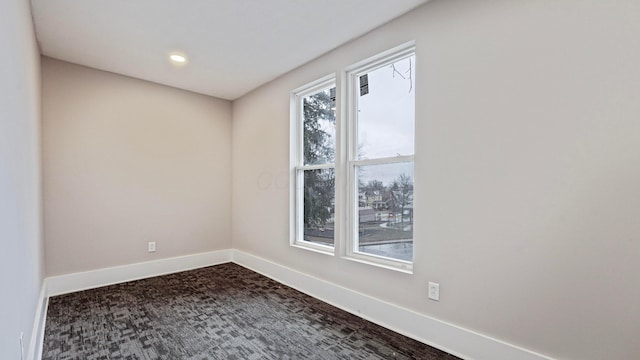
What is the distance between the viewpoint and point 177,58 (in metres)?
3.13

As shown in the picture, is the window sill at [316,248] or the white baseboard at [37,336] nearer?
the white baseboard at [37,336]

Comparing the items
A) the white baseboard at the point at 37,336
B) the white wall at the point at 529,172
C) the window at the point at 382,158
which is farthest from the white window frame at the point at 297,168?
the white baseboard at the point at 37,336

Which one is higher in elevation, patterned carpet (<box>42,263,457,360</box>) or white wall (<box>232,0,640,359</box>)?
white wall (<box>232,0,640,359</box>)

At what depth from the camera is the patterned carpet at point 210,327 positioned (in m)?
2.11

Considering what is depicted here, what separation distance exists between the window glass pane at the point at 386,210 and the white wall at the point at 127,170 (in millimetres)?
2449

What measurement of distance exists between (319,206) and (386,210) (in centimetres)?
91

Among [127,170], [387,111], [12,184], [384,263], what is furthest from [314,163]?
[12,184]

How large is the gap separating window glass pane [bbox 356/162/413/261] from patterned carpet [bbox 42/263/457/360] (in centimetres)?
63

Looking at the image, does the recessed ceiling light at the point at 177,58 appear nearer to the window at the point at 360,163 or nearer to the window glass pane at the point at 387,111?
the window at the point at 360,163

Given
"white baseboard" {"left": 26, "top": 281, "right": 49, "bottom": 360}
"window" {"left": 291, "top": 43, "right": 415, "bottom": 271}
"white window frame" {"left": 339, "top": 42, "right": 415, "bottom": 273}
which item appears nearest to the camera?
"white baseboard" {"left": 26, "top": 281, "right": 49, "bottom": 360}

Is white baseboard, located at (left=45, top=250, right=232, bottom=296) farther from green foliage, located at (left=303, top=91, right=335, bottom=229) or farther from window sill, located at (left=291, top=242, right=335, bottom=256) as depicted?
green foliage, located at (left=303, top=91, right=335, bottom=229)

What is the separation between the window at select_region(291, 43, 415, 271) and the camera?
8.25 ft

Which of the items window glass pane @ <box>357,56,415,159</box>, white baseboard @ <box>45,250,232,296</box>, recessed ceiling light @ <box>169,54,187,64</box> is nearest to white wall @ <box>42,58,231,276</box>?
white baseboard @ <box>45,250,232,296</box>

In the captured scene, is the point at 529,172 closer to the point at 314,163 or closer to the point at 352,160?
the point at 352,160
